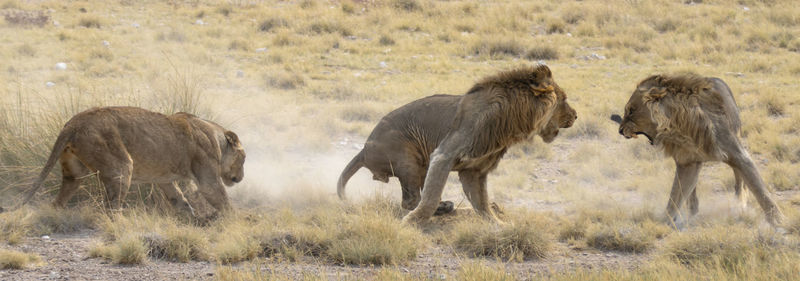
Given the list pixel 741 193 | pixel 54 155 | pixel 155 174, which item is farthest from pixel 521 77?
pixel 54 155

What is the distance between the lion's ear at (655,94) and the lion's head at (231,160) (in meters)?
3.79

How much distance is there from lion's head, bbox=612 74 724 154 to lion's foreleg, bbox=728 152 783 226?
0.90 feet

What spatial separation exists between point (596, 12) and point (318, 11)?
288 inches

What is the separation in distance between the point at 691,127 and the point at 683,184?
0.67m

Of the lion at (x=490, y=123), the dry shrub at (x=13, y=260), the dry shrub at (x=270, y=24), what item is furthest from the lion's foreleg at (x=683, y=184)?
the dry shrub at (x=270, y=24)

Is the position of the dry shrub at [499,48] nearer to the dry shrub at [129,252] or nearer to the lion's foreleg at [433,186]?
the lion's foreleg at [433,186]

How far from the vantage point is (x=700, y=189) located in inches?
401

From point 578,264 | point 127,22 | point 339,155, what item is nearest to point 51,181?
point 339,155

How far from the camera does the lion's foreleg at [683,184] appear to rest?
8430 mm

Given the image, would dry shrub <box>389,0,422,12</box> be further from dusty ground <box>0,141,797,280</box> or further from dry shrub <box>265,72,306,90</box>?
dusty ground <box>0,141,797,280</box>

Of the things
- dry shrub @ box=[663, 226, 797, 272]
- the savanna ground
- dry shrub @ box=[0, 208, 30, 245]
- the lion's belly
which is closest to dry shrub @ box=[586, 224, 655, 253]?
the savanna ground

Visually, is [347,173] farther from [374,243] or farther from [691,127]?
[691,127]

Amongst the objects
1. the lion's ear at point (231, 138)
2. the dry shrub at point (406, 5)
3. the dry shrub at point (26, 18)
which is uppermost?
the lion's ear at point (231, 138)

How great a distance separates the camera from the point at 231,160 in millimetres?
8688
